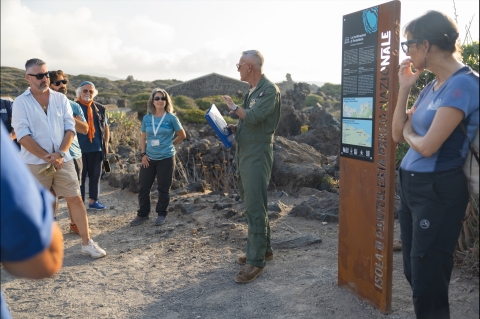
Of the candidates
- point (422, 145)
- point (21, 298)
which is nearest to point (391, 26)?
point (422, 145)

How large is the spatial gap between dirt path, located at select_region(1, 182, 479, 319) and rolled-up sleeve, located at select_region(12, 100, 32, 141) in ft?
5.09

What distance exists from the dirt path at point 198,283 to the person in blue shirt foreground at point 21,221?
308cm

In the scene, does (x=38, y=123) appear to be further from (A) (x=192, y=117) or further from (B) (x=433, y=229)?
(A) (x=192, y=117)

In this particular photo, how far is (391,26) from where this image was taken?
11.6ft

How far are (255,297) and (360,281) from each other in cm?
98

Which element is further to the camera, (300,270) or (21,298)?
(300,270)

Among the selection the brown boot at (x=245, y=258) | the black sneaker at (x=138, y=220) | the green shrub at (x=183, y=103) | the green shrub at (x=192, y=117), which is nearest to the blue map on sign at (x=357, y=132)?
the brown boot at (x=245, y=258)

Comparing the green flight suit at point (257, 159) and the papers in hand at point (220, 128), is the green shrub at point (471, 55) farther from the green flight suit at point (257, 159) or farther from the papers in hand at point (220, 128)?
the papers in hand at point (220, 128)

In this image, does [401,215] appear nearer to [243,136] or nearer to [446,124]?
[446,124]

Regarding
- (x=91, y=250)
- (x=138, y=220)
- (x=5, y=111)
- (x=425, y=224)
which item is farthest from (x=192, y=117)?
(x=425, y=224)

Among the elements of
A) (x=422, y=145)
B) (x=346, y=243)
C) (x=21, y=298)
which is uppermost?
(x=422, y=145)

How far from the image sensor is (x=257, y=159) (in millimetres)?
4734

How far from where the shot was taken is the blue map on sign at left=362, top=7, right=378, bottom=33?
3.67m

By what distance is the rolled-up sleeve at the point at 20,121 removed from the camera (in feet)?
16.8
